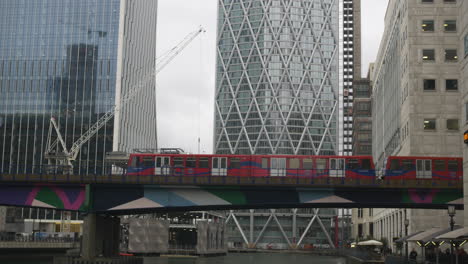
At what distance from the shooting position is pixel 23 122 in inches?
7308

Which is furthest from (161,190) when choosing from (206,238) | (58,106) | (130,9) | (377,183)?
(130,9)

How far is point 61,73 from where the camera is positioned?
186 m

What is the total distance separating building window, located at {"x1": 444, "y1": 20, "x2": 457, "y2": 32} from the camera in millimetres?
103925

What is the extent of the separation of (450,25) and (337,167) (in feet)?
132

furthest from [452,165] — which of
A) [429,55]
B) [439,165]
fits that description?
[429,55]

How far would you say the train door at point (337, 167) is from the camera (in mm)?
76688

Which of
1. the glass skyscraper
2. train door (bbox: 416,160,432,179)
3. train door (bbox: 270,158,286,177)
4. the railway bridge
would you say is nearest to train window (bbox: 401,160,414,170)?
train door (bbox: 416,160,432,179)

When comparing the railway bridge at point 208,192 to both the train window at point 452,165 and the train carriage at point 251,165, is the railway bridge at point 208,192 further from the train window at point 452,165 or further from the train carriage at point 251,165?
the train window at point 452,165

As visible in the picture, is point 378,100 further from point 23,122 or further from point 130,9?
point 23,122

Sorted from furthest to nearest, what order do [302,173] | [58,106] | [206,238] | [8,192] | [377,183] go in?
[58,106] → [206,238] → [302,173] → [8,192] → [377,183]

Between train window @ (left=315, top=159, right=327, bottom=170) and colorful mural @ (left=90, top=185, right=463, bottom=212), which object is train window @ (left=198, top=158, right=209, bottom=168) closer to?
colorful mural @ (left=90, top=185, right=463, bottom=212)

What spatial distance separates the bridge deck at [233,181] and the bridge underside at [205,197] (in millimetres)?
766

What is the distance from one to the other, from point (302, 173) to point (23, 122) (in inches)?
4980

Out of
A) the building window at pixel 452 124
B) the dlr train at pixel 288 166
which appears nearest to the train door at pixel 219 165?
the dlr train at pixel 288 166
